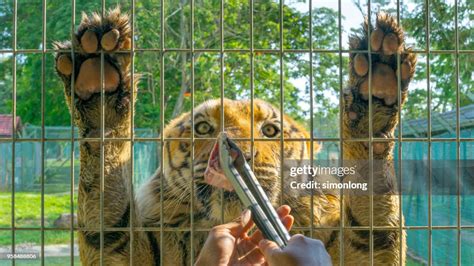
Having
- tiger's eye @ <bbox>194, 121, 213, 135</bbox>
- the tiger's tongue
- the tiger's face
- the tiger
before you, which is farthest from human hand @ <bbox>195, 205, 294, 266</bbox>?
tiger's eye @ <bbox>194, 121, 213, 135</bbox>

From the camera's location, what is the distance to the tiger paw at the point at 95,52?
3.22 metres

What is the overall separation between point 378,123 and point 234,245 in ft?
5.91

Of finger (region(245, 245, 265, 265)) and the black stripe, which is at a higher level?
finger (region(245, 245, 265, 265))

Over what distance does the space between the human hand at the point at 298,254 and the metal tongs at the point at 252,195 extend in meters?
0.04

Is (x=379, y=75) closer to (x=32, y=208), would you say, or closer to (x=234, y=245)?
(x=234, y=245)

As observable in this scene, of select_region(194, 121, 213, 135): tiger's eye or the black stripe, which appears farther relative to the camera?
select_region(194, 121, 213, 135): tiger's eye

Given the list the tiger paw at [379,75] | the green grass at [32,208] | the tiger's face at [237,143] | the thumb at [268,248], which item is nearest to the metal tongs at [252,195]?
the thumb at [268,248]

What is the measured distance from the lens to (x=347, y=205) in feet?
12.6

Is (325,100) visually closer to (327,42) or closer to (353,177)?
(327,42)

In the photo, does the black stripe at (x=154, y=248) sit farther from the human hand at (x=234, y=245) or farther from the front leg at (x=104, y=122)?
the human hand at (x=234, y=245)

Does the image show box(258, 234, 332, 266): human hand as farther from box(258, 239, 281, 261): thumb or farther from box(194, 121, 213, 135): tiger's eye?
box(194, 121, 213, 135): tiger's eye

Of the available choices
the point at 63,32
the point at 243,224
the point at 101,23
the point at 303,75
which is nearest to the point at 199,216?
the point at 101,23

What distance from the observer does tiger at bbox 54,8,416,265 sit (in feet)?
10.5

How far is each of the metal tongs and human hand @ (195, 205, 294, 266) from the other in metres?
0.12
